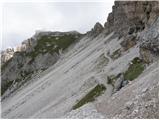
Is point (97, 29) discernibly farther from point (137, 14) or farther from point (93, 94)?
point (93, 94)

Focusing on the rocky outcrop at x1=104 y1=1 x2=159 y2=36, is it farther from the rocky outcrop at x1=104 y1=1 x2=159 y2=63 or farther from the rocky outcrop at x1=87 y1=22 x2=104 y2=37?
the rocky outcrop at x1=87 y1=22 x2=104 y2=37

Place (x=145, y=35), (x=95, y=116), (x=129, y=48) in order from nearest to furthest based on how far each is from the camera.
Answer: (x=95, y=116) < (x=145, y=35) < (x=129, y=48)

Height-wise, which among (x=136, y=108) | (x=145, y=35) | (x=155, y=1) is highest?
(x=155, y=1)

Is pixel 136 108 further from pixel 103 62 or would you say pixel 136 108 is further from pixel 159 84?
pixel 103 62

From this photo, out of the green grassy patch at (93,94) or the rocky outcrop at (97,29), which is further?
the rocky outcrop at (97,29)

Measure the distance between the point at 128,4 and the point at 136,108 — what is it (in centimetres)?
8417

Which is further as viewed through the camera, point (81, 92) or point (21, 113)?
point (21, 113)

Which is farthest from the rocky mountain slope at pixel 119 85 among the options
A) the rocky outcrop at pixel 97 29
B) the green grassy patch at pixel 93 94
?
the rocky outcrop at pixel 97 29

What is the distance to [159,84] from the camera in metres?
37.7

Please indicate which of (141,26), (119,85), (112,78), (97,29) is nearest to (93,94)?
(119,85)

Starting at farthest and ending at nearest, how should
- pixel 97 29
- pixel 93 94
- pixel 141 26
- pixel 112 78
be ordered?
pixel 97 29
pixel 141 26
pixel 112 78
pixel 93 94

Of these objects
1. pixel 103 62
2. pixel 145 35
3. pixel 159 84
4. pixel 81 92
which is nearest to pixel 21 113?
pixel 81 92

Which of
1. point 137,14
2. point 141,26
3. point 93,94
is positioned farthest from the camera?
point 137,14

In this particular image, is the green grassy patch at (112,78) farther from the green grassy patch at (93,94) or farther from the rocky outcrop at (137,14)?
the rocky outcrop at (137,14)
